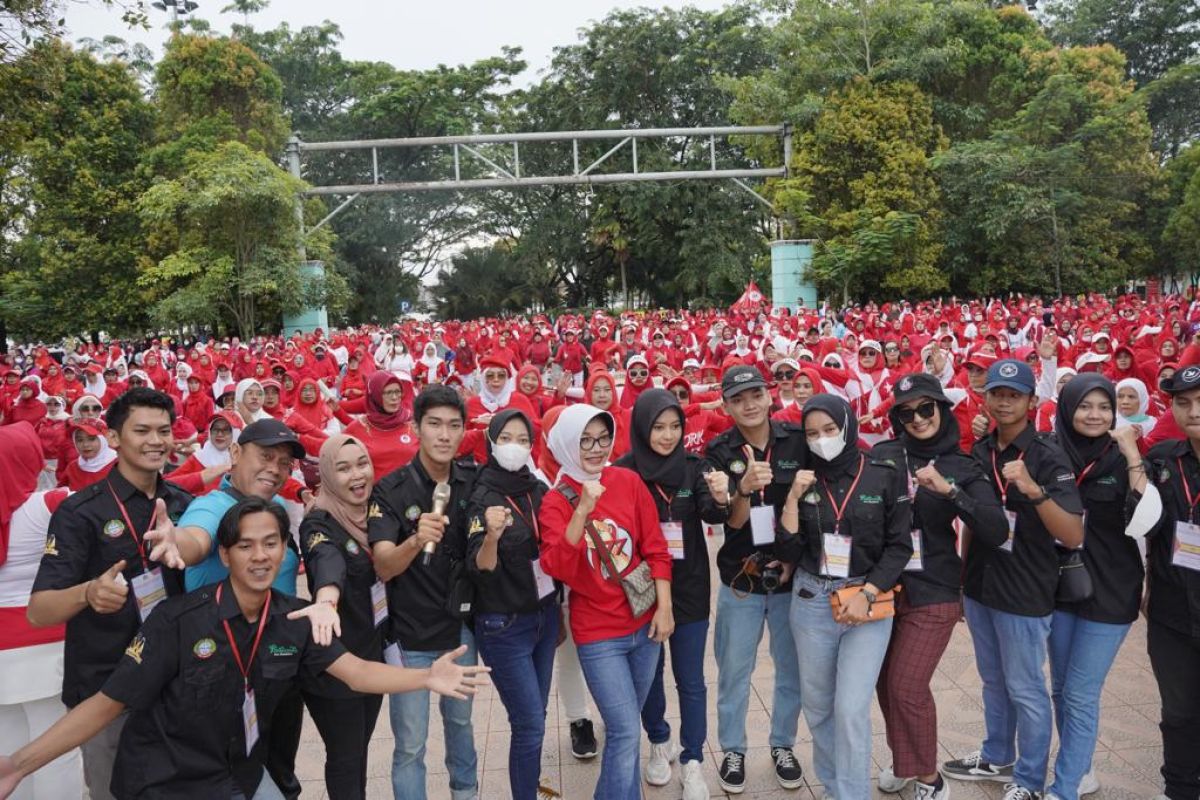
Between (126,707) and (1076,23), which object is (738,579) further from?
(1076,23)

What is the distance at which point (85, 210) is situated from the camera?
26.9m

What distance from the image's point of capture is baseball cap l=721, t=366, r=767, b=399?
372cm

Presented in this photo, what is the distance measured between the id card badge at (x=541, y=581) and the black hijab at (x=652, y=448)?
1.86 feet

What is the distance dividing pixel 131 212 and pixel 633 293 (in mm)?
22333

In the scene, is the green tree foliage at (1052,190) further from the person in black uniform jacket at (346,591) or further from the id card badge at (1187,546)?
A: the person in black uniform jacket at (346,591)

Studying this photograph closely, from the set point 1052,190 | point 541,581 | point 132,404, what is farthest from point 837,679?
point 1052,190

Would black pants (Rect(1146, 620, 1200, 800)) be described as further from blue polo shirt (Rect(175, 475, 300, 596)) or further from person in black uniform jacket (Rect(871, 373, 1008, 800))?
blue polo shirt (Rect(175, 475, 300, 596))

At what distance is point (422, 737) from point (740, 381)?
6.51 feet

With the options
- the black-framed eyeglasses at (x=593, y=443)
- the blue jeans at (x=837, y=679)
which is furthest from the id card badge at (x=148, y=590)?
the blue jeans at (x=837, y=679)

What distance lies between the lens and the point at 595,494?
122 inches

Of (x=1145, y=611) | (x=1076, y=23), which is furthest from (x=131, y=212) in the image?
(x=1076, y=23)

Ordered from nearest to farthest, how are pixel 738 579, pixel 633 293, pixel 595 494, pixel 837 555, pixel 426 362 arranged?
pixel 595 494 → pixel 837 555 → pixel 738 579 → pixel 426 362 → pixel 633 293

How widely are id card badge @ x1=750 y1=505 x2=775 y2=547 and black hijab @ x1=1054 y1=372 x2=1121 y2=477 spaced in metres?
1.28

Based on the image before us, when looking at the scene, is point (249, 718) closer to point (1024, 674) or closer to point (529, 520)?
point (529, 520)
